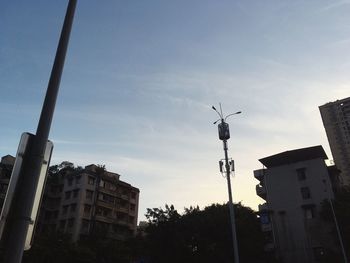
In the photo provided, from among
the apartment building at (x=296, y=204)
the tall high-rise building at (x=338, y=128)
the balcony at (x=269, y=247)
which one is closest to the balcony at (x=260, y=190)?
the apartment building at (x=296, y=204)

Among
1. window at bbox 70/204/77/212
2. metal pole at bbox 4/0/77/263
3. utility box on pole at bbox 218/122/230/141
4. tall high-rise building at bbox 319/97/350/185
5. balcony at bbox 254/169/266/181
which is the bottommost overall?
metal pole at bbox 4/0/77/263

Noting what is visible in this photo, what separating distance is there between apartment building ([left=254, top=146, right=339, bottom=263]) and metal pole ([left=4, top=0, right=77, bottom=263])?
43.9 metres

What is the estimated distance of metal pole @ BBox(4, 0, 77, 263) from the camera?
9.57ft

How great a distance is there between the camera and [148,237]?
1583 inches

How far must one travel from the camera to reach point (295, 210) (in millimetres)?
48531

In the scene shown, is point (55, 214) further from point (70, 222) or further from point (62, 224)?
point (70, 222)

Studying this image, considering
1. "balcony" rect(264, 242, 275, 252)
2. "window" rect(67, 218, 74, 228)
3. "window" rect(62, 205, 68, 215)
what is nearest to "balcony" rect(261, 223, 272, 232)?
"balcony" rect(264, 242, 275, 252)

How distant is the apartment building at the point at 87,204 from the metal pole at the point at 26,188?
192ft

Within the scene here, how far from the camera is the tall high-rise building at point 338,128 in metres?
106

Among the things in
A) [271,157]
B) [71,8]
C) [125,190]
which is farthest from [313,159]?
[71,8]

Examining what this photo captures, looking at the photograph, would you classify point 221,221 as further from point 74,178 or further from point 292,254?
point 74,178

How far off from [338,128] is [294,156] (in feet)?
221

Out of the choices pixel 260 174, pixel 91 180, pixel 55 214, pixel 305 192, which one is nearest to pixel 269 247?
pixel 305 192

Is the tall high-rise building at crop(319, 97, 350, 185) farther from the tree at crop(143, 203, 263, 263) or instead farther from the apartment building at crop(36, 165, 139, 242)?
the tree at crop(143, 203, 263, 263)
